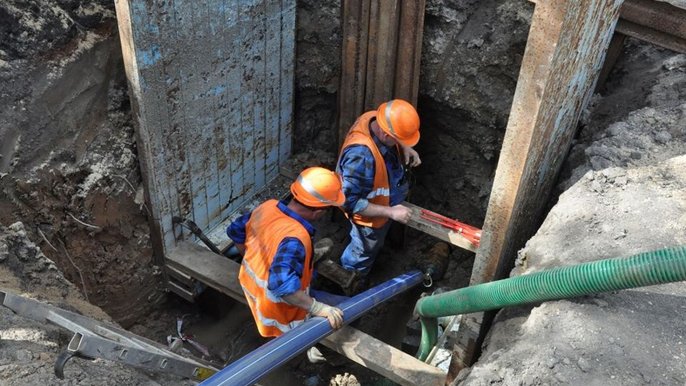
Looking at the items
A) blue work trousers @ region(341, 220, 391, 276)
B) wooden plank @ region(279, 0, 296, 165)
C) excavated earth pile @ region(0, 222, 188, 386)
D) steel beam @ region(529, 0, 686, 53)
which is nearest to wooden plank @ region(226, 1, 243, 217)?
wooden plank @ region(279, 0, 296, 165)

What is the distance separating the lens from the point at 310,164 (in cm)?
603

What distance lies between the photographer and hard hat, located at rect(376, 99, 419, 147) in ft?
14.9

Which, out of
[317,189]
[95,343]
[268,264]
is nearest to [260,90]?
[317,189]

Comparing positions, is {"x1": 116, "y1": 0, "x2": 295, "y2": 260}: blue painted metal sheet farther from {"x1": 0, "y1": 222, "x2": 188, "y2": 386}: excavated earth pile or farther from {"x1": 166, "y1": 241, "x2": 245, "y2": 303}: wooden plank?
{"x1": 0, "y1": 222, "x2": 188, "y2": 386}: excavated earth pile

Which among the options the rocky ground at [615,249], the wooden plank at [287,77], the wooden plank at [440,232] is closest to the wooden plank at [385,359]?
the rocky ground at [615,249]

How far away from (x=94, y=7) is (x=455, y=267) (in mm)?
3718

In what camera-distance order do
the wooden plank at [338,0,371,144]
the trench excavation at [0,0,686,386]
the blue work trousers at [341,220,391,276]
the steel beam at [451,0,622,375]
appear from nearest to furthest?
the steel beam at [451,0,622,375] < the trench excavation at [0,0,686,386] < the wooden plank at [338,0,371,144] < the blue work trousers at [341,220,391,276]

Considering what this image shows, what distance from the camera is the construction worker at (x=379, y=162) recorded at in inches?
179

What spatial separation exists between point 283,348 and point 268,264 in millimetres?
573

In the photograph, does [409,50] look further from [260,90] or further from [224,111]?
[224,111]

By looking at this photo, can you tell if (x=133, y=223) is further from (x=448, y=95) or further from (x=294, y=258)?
(x=448, y=95)

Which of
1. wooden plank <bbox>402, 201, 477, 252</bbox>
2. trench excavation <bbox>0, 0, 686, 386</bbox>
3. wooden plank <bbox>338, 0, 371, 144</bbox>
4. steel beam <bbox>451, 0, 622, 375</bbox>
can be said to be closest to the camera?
steel beam <bbox>451, 0, 622, 375</bbox>

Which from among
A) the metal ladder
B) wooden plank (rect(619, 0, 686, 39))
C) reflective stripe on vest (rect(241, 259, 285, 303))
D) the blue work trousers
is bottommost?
the blue work trousers

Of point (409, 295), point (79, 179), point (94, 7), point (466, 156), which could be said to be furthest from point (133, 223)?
point (466, 156)
